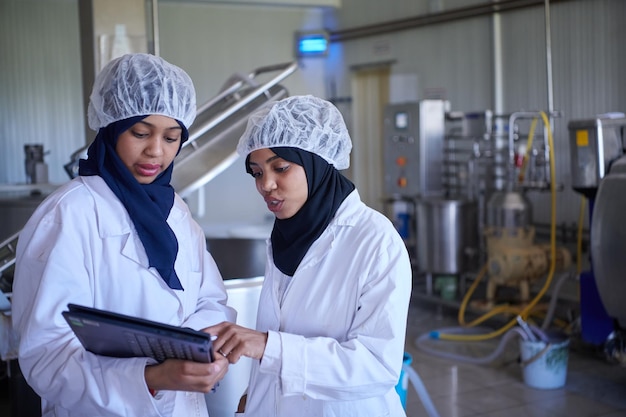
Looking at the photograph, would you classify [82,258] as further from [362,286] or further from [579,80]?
[579,80]

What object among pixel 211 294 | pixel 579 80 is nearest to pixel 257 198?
pixel 579 80

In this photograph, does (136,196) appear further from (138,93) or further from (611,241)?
(611,241)

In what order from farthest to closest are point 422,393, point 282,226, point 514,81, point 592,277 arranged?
point 514,81 < point 592,277 < point 422,393 < point 282,226

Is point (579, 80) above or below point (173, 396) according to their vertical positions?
above

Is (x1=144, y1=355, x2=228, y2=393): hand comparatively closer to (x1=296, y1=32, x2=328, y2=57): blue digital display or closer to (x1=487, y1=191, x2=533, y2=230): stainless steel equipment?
(x1=487, y1=191, x2=533, y2=230): stainless steel equipment

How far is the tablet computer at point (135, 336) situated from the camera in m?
1.23

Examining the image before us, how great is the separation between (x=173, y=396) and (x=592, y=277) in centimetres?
307

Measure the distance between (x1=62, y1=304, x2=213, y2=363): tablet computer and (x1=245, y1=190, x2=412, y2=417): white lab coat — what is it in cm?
21

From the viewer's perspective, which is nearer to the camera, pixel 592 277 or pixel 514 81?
pixel 592 277

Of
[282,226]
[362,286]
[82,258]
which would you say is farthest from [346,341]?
[82,258]

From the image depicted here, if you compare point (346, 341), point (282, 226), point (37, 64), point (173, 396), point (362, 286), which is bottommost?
point (173, 396)

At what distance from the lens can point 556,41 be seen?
5.60m

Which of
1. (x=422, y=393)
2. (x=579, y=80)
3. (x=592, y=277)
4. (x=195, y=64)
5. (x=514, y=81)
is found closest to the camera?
(x=422, y=393)

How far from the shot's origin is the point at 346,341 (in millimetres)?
1502
